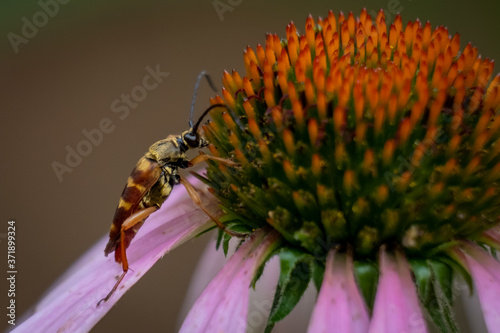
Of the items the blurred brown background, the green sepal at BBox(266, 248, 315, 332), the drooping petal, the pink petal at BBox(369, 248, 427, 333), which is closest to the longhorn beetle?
the green sepal at BBox(266, 248, 315, 332)

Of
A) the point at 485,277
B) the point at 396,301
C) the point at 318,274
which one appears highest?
the point at 318,274

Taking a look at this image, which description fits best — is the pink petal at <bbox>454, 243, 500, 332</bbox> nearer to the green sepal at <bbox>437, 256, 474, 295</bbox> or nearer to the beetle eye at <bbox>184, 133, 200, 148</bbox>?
the green sepal at <bbox>437, 256, 474, 295</bbox>

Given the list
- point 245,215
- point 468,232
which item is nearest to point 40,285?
point 245,215

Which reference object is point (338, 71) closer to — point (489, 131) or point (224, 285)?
point (489, 131)

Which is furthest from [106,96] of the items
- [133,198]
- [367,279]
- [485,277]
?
[485,277]

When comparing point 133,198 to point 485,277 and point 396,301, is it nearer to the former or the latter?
point 396,301

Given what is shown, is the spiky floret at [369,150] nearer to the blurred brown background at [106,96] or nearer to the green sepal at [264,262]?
the green sepal at [264,262]
